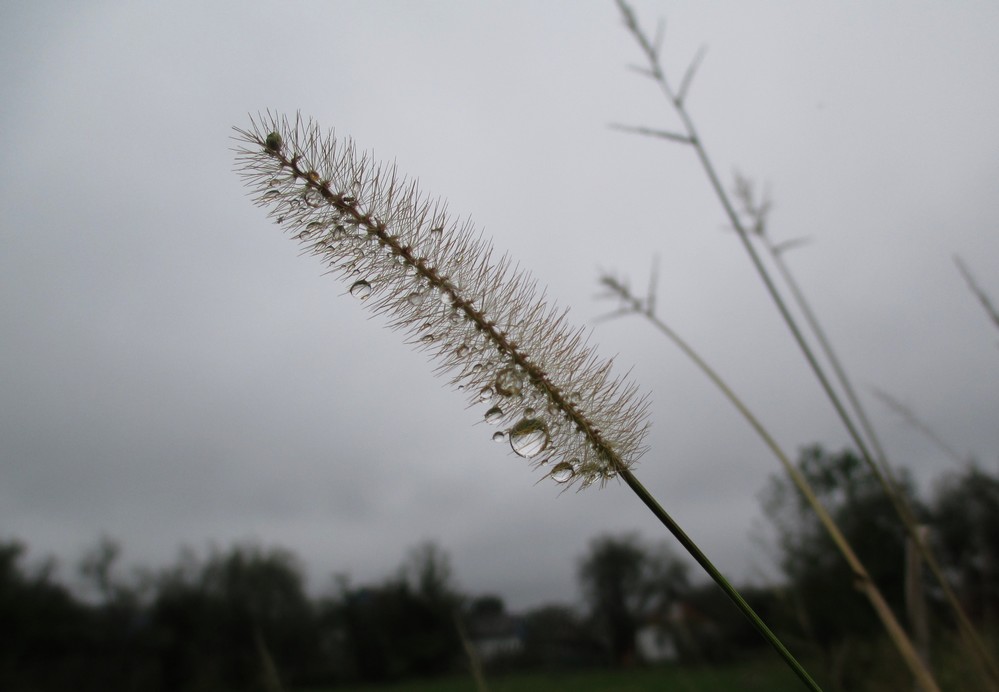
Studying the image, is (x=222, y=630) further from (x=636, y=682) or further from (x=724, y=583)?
(x=724, y=583)

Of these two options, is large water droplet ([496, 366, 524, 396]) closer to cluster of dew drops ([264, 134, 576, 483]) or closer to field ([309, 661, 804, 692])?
cluster of dew drops ([264, 134, 576, 483])

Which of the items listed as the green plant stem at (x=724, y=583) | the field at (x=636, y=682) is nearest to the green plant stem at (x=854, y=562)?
the green plant stem at (x=724, y=583)

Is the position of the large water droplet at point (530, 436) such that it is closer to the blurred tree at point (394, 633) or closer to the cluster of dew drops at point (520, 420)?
the cluster of dew drops at point (520, 420)

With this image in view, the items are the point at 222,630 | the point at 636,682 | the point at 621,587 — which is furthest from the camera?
the point at 621,587

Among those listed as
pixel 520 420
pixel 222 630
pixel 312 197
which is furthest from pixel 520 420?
pixel 222 630


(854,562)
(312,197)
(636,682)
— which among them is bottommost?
(636,682)

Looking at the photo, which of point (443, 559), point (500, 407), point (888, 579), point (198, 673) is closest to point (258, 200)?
point (500, 407)
